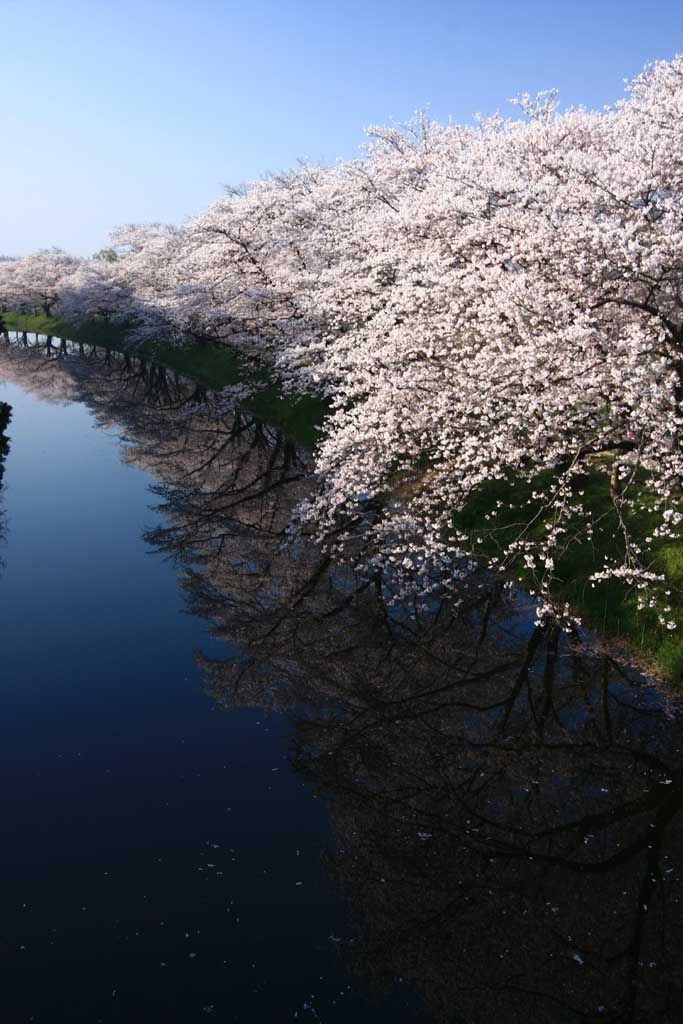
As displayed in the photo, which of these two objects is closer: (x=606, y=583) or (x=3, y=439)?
(x=606, y=583)

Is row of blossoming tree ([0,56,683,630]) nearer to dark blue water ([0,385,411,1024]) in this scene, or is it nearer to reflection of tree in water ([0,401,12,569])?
dark blue water ([0,385,411,1024])

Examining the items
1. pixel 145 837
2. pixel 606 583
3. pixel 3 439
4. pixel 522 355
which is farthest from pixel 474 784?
pixel 3 439

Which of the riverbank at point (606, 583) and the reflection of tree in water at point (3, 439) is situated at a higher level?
the riverbank at point (606, 583)

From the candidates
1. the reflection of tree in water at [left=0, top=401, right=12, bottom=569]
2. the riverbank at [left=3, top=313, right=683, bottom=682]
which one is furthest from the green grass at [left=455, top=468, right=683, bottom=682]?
the reflection of tree in water at [left=0, top=401, right=12, bottom=569]

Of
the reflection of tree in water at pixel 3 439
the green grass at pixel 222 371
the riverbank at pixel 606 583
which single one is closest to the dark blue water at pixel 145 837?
the riverbank at pixel 606 583

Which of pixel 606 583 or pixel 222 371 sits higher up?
pixel 222 371

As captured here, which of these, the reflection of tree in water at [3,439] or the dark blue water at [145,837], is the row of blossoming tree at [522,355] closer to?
the dark blue water at [145,837]

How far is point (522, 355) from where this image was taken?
17266mm

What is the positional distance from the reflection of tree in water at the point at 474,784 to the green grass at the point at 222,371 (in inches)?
288

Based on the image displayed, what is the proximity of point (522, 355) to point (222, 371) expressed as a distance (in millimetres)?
37842

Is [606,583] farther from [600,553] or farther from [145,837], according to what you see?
[145,837]

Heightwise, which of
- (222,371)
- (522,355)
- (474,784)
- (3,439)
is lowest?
(474,784)

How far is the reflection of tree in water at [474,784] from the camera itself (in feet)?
30.6

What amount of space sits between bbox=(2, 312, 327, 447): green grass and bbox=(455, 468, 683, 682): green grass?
5838mm
